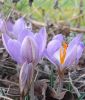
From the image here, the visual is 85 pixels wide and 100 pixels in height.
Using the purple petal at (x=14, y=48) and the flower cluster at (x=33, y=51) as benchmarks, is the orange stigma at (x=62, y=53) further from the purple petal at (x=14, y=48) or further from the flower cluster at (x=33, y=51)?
the purple petal at (x=14, y=48)

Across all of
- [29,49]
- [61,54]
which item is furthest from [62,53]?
[29,49]

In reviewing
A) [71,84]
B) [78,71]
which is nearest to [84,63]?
[78,71]

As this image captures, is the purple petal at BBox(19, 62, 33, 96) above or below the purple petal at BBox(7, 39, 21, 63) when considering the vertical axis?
below

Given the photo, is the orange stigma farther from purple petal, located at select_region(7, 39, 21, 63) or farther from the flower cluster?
purple petal, located at select_region(7, 39, 21, 63)

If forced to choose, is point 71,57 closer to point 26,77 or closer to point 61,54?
point 61,54

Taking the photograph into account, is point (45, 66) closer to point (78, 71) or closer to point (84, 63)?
point (78, 71)

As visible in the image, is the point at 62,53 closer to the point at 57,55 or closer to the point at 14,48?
the point at 57,55

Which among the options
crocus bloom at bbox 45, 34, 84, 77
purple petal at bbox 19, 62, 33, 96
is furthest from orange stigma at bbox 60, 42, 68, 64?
purple petal at bbox 19, 62, 33, 96

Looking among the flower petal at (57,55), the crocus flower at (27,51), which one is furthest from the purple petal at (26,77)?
the flower petal at (57,55)
